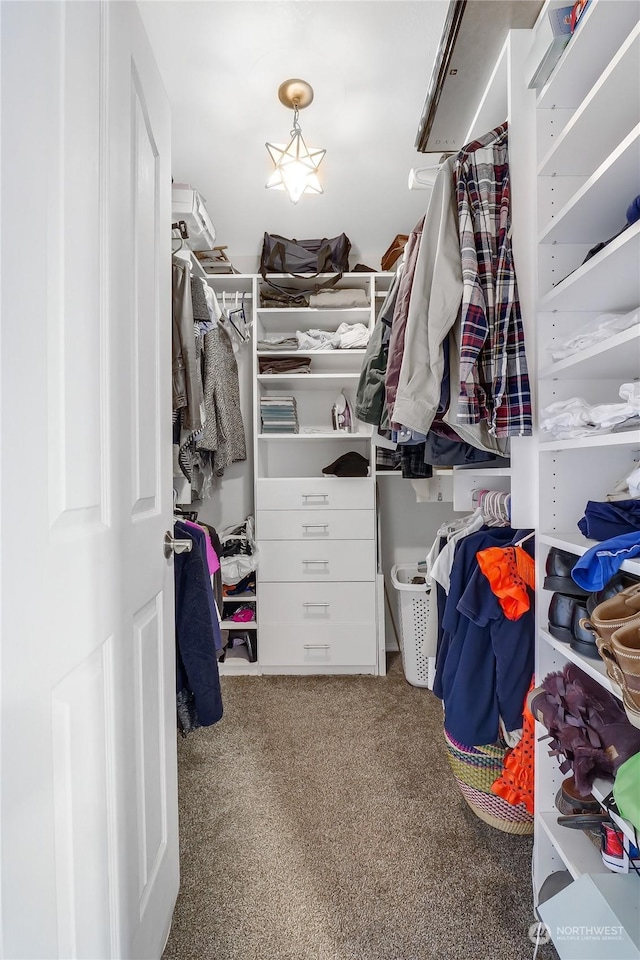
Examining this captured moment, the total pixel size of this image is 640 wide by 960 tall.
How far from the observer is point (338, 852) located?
150cm

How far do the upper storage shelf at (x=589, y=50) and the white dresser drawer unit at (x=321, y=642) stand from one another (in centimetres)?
227

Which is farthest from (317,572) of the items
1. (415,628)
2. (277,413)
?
(277,413)

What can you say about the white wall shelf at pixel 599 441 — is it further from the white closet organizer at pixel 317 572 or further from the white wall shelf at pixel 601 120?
the white closet organizer at pixel 317 572

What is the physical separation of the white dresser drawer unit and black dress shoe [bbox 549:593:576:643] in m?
1.74

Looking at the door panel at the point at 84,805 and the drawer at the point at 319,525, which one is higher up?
the drawer at the point at 319,525

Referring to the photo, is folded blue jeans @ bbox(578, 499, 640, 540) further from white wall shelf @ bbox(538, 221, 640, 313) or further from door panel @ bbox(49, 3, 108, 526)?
door panel @ bbox(49, 3, 108, 526)

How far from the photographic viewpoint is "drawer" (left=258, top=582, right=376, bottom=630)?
9.28 ft

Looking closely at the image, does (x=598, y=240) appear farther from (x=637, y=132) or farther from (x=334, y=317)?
(x=334, y=317)

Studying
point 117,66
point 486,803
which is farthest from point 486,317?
point 486,803

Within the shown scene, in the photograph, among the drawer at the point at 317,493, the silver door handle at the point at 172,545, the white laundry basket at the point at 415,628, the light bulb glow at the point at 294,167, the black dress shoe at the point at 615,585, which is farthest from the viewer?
the drawer at the point at 317,493

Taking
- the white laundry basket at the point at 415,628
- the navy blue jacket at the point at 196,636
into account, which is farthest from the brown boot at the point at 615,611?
the white laundry basket at the point at 415,628

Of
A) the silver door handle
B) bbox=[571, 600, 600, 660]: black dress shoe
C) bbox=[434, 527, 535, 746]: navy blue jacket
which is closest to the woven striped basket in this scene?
bbox=[434, 527, 535, 746]: navy blue jacket

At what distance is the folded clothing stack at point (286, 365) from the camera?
290cm

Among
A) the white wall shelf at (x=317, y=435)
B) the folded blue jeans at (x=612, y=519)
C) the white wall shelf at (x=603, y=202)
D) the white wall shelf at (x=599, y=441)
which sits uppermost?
the white wall shelf at (x=603, y=202)
